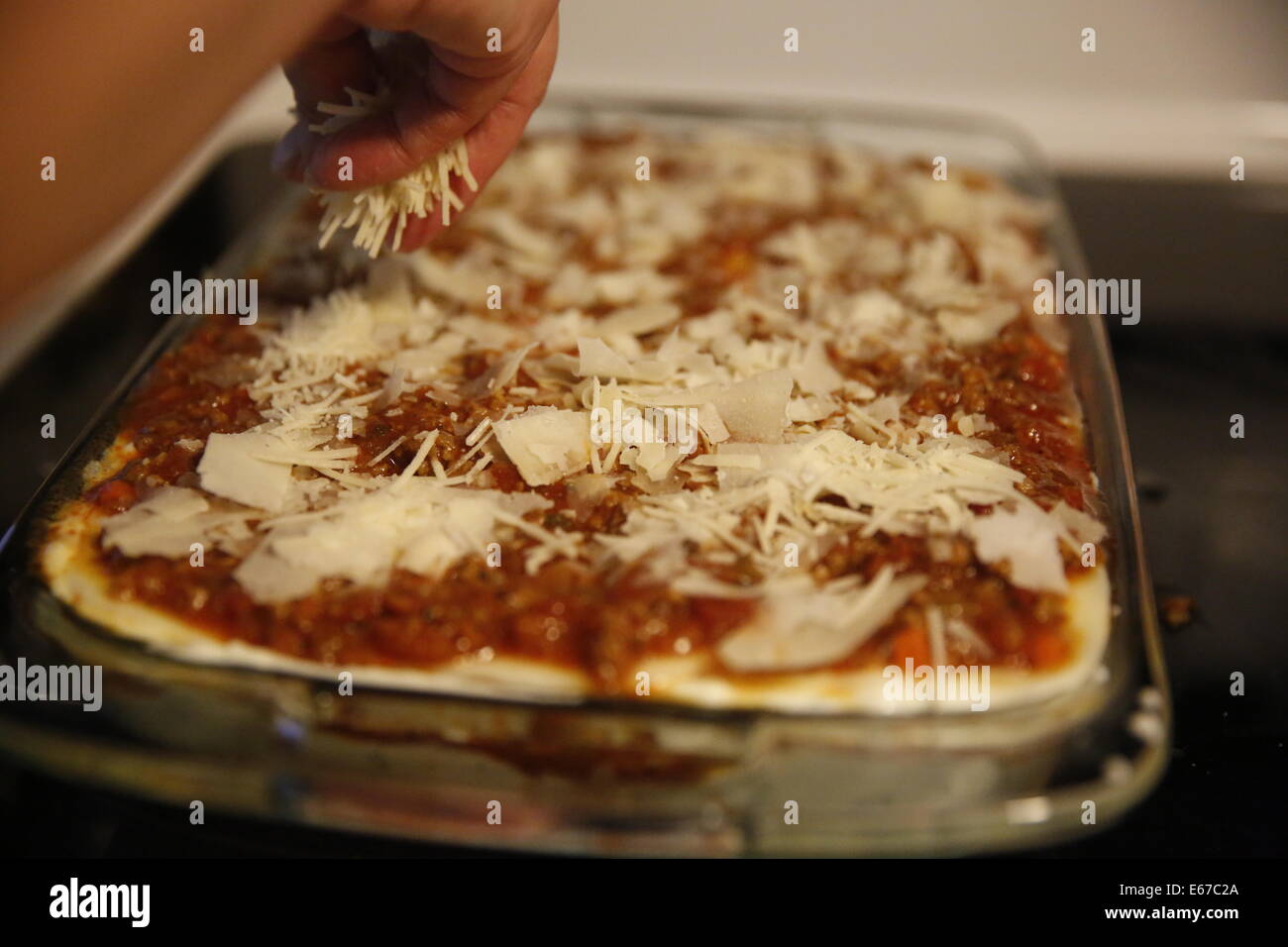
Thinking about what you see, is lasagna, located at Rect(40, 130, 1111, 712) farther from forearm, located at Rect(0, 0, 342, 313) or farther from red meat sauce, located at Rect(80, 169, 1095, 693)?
forearm, located at Rect(0, 0, 342, 313)

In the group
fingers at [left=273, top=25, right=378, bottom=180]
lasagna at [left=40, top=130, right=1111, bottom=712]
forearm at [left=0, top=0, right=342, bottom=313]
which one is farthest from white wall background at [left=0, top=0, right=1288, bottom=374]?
forearm at [left=0, top=0, right=342, bottom=313]

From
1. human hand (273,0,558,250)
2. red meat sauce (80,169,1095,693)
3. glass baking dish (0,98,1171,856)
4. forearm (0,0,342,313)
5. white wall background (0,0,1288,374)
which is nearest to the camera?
forearm (0,0,342,313)

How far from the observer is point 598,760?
3.49 feet

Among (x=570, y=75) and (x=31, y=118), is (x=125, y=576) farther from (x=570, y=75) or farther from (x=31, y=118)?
(x=570, y=75)

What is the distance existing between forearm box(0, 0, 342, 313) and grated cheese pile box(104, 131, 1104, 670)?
0.40 metres

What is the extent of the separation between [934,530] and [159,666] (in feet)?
2.68

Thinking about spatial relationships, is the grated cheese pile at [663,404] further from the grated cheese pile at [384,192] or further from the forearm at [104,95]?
the forearm at [104,95]

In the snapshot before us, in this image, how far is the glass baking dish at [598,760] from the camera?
1011 millimetres

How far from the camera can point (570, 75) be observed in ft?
8.85

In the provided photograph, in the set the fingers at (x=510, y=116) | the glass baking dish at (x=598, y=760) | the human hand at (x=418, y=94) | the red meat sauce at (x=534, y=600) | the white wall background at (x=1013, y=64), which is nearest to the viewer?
the glass baking dish at (x=598, y=760)

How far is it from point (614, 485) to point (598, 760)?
361mm

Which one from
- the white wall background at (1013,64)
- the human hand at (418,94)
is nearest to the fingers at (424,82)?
the human hand at (418,94)

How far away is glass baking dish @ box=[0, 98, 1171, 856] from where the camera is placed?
39.8 inches
